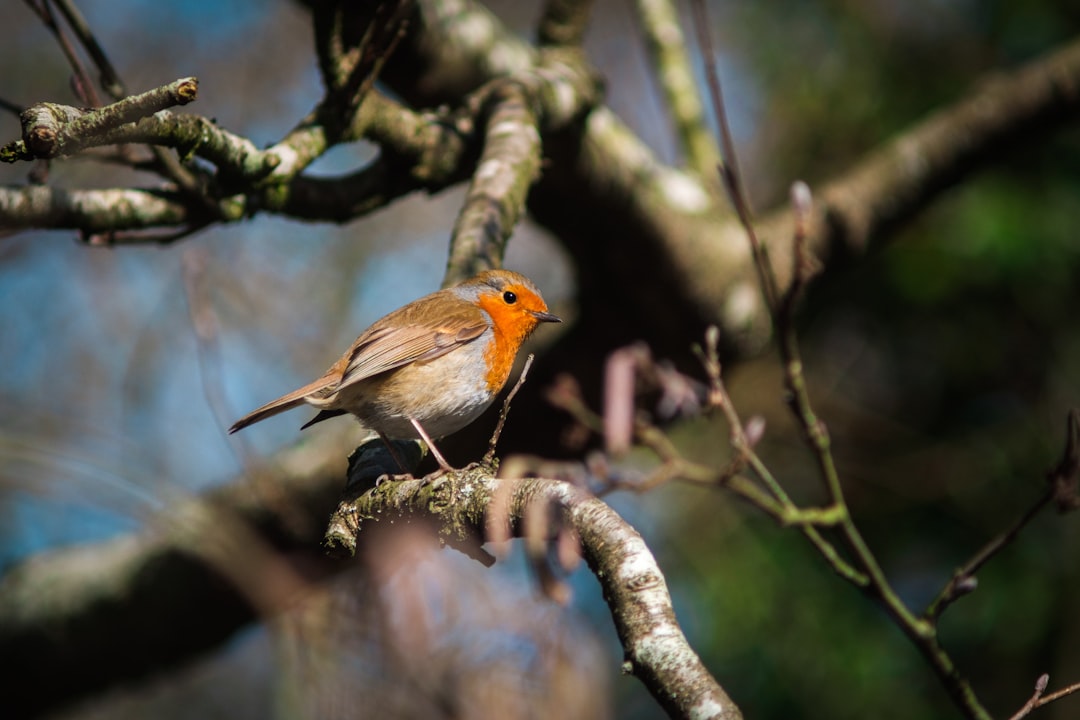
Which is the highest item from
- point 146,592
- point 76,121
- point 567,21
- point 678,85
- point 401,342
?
point 76,121

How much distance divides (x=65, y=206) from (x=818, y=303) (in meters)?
4.24

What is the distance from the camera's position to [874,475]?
4.86 metres

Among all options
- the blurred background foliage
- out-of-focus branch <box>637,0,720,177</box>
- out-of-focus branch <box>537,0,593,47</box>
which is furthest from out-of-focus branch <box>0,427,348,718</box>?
out-of-focus branch <box>637,0,720,177</box>

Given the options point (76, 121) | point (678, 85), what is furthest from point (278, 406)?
point (678, 85)

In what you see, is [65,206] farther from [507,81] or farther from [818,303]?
[818,303]

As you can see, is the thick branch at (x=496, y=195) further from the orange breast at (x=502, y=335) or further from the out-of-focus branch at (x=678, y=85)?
the out-of-focus branch at (x=678, y=85)

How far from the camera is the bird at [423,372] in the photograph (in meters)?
2.38

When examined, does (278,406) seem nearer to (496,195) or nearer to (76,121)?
(496,195)

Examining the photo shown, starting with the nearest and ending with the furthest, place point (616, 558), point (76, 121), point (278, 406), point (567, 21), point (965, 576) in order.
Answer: point (616, 558), point (76, 121), point (965, 576), point (278, 406), point (567, 21)

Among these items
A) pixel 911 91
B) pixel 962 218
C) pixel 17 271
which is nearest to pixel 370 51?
pixel 962 218

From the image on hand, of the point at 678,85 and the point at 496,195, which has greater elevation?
the point at 496,195

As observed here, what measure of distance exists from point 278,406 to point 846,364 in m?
3.83

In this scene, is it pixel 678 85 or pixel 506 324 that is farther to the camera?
pixel 678 85

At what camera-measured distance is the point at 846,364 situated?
5.26 meters
